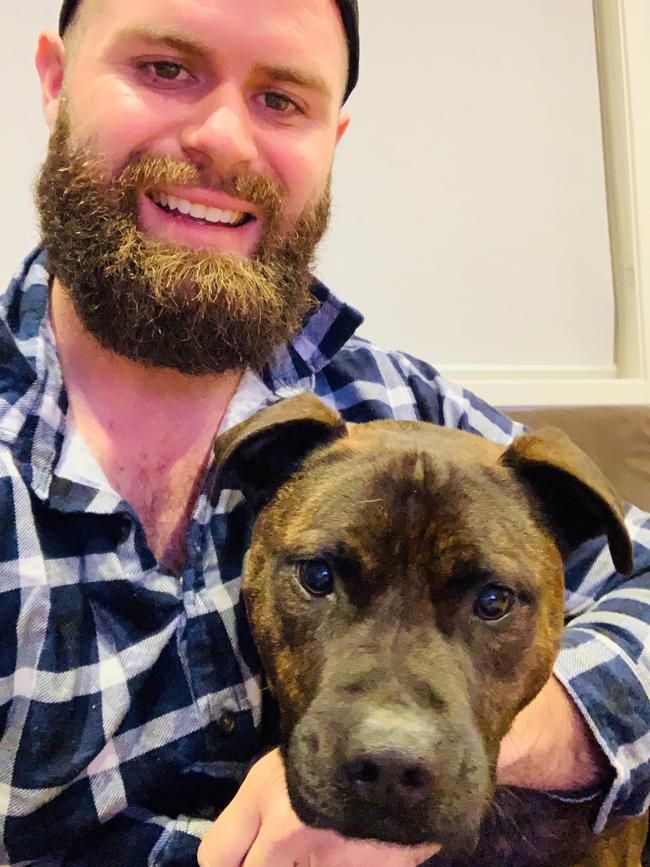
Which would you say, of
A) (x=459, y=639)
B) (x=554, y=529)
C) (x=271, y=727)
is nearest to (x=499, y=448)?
(x=554, y=529)

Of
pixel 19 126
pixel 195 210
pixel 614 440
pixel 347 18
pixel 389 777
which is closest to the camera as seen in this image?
pixel 389 777

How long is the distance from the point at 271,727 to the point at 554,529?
67 cm

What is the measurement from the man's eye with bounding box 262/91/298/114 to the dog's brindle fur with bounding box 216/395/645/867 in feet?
2.40

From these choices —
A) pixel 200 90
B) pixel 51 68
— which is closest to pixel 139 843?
pixel 200 90

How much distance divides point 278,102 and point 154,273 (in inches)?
19.7

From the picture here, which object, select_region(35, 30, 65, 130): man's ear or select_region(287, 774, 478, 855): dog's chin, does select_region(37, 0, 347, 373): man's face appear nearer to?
select_region(35, 30, 65, 130): man's ear

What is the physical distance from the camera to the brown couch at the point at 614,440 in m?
2.39

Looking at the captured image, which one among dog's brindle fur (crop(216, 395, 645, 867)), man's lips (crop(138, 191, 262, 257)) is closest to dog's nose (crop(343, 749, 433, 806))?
dog's brindle fur (crop(216, 395, 645, 867))

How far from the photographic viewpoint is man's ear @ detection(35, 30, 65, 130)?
180cm

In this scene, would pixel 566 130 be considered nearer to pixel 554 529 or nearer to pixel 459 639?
pixel 554 529

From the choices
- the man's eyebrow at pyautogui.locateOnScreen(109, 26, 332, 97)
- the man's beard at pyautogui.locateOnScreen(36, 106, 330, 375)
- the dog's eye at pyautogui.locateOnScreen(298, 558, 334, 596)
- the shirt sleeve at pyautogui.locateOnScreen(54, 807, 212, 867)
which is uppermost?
the man's eyebrow at pyautogui.locateOnScreen(109, 26, 332, 97)

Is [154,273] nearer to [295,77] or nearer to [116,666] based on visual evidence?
[295,77]

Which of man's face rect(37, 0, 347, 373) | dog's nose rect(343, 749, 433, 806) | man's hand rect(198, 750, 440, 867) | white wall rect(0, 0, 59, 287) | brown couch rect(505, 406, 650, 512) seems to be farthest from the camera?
white wall rect(0, 0, 59, 287)

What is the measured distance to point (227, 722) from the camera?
1393 millimetres
